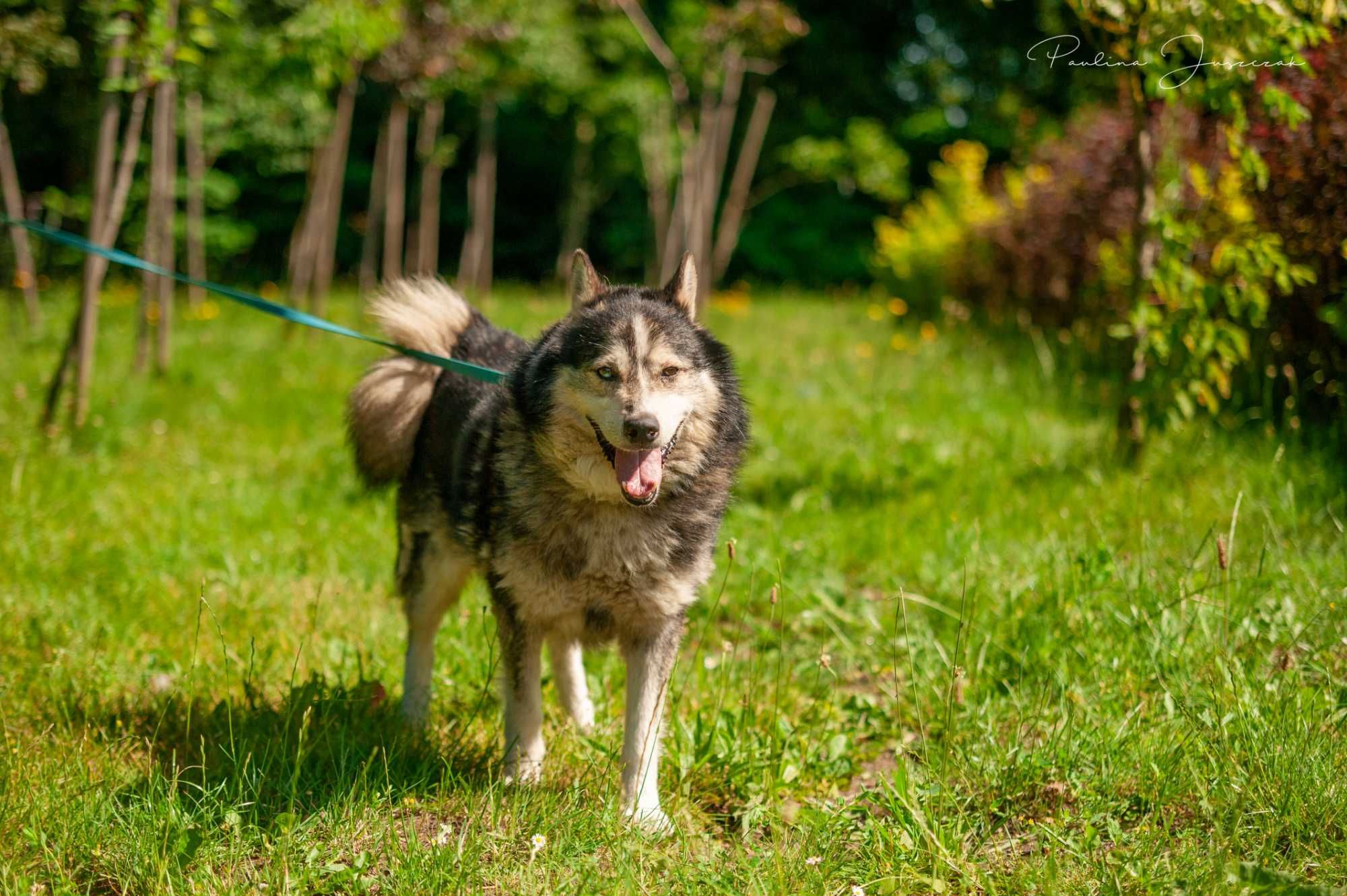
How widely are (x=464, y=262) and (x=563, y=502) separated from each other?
14714mm

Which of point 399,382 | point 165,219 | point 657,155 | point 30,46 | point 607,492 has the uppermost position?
point 657,155

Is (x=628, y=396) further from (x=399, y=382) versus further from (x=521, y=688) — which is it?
(x=399, y=382)

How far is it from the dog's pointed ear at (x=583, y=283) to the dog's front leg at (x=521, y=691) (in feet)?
3.18

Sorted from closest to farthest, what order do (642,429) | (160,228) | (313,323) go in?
(642,429) < (313,323) < (160,228)

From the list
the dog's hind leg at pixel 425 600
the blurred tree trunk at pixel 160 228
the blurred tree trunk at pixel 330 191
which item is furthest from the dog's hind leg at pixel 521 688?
the blurred tree trunk at pixel 330 191

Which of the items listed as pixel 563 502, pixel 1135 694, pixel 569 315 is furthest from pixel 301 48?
pixel 1135 694

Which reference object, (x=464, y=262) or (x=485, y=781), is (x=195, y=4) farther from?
(x=464, y=262)

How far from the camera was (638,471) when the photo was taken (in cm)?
277

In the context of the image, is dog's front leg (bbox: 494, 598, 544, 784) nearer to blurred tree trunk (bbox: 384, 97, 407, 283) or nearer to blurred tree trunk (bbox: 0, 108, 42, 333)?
blurred tree trunk (bbox: 0, 108, 42, 333)

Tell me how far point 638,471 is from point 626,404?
0.19 m

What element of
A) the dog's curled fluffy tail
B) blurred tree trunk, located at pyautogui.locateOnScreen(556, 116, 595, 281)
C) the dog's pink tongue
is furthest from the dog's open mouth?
blurred tree trunk, located at pyautogui.locateOnScreen(556, 116, 595, 281)

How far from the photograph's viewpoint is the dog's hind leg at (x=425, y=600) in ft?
11.5

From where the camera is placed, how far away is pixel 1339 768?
2.63 metres

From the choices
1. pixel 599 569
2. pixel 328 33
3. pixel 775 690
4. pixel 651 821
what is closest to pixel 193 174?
pixel 328 33
